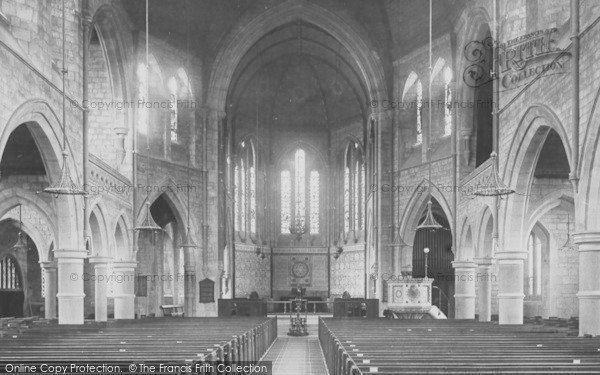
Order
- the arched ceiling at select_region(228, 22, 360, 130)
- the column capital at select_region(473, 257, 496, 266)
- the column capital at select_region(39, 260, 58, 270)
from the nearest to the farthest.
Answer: the column capital at select_region(473, 257, 496, 266) < the column capital at select_region(39, 260, 58, 270) < the arched ceiling at select_region(228, 22, 360, 130)

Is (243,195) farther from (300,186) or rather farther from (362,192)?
A: (362,192)

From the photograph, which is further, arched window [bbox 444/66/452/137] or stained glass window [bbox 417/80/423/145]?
stained glass window [bbox 417/80/423/145]

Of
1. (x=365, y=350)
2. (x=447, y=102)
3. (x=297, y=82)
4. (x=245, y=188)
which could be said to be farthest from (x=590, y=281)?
(x=297, y=82)

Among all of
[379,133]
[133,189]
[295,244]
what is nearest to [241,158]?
[295,244]

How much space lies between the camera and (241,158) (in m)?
39.6

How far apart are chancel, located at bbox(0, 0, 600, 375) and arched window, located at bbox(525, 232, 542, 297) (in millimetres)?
226

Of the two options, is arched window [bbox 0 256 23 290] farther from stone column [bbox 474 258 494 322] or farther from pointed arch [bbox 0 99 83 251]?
stone column [bbox 474 258 494 322]

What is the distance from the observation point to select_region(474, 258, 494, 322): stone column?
22.4 meters

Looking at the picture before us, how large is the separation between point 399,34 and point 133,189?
45.6 feet

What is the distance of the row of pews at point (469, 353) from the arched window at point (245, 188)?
2574cm

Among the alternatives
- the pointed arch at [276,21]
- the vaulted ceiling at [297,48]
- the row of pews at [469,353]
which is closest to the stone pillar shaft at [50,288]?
the vaulted ceiling at [297,48]

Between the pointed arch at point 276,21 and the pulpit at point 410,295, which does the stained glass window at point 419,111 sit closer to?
the pointed arch at point 276,21

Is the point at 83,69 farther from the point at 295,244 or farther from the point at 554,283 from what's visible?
the point at 295,244

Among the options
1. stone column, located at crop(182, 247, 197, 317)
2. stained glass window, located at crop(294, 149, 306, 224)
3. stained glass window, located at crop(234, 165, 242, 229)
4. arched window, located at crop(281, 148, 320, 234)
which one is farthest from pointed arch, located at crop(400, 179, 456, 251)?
stained glass window, located at crop(294, 149, 306, 224)
